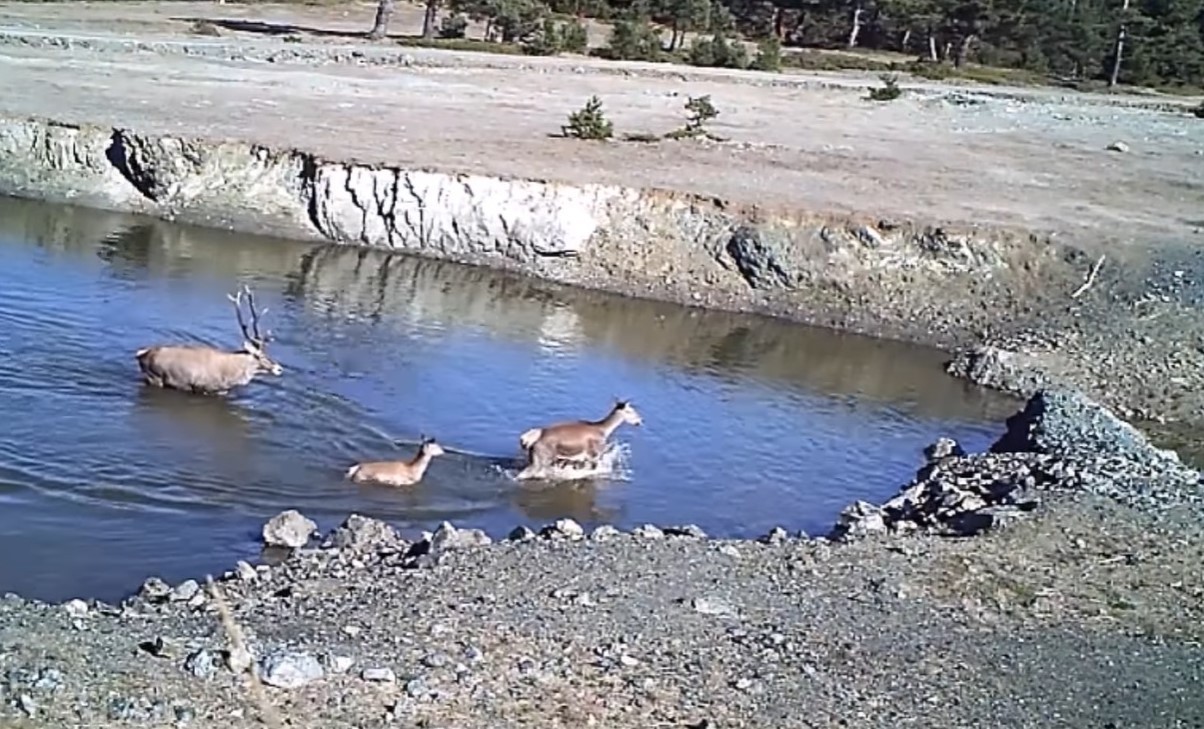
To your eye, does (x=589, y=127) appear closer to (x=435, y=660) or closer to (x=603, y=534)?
(x=603, y=534)

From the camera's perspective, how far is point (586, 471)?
19812mm

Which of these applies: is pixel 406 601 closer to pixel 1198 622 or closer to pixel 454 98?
pixel 1198 622

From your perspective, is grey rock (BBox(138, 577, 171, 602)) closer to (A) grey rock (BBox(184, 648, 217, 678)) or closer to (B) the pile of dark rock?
(A) grey rock (BBox(184, 648, 217, 678))

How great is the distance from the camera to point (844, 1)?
92125 millimetres

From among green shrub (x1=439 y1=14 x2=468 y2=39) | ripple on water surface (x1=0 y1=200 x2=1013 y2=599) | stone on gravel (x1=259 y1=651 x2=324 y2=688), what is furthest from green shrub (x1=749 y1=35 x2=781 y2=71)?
stone on gravel (x1=259 y1=651 x2=324 y2=688)

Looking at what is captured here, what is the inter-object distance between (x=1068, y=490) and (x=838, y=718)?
25.1 feet

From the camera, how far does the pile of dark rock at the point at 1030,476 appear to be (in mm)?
18172

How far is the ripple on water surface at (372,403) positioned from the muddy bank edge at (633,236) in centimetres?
64

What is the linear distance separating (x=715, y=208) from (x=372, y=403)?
11897mm

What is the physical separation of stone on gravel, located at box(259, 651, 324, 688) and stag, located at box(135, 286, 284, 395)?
10408 millimetres

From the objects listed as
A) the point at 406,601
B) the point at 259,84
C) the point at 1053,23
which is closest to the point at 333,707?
the point at 406,601

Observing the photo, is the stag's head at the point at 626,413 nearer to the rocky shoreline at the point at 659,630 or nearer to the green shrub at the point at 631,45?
the rocky shoreline at the point at 659,630

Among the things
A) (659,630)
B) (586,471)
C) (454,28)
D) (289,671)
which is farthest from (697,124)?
(454,28)

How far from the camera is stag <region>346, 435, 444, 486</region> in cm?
1838
